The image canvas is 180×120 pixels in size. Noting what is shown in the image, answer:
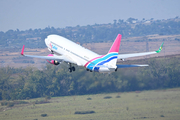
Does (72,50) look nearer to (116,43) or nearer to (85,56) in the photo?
(85,56)

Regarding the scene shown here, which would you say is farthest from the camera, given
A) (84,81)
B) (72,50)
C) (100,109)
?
(100,109)

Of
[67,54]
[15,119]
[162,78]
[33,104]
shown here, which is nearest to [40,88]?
[33,104]

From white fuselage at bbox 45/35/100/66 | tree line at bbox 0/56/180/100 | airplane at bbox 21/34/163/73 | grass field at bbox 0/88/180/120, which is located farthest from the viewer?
grass field at bbox 0/88/180/120

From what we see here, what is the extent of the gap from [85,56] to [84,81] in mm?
18264

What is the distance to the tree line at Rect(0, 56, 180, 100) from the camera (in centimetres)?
7994

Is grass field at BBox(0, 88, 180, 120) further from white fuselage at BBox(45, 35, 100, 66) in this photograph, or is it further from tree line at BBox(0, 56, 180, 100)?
white fuselage at BBox(45, 35, 100, 66)

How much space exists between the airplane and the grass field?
135ft

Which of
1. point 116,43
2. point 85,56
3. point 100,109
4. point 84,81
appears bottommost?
point 100,109

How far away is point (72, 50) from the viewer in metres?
67.5

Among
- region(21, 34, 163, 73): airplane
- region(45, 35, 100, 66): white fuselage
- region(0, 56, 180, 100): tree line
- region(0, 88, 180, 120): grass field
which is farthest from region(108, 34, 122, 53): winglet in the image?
region(0, 88, 180, 120): grass field

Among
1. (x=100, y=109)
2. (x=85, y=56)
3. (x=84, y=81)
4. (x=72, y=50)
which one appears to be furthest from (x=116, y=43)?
(x=100, y=109)

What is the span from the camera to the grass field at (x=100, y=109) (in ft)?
378

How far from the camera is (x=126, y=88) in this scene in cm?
8925

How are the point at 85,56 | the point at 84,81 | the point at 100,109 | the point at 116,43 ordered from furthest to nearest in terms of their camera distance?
1. the point at 100,109
2. the point at 84,81
3. the point at 85,56
4. the point at 116,43
